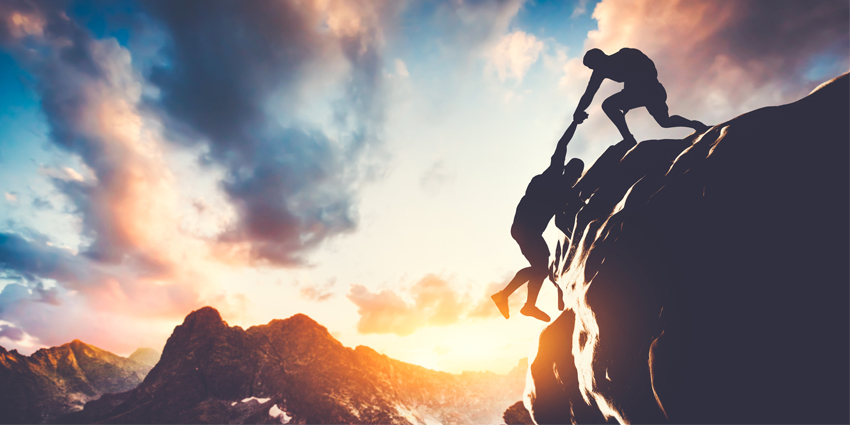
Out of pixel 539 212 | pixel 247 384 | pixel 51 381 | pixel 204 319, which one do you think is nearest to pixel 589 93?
pixel 539 212

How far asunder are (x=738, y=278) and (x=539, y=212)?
15.5ft

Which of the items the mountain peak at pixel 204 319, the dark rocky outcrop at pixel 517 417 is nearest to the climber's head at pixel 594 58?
the dark rocky outcrop at pixel 517 417

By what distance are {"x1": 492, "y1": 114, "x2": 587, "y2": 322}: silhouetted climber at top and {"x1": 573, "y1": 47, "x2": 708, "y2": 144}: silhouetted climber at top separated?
Result: 5.12 ft

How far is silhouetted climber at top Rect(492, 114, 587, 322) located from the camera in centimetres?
819

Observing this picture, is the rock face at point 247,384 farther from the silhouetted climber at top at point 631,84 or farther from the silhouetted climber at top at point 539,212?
the silhouetted climber at top at point 631,84

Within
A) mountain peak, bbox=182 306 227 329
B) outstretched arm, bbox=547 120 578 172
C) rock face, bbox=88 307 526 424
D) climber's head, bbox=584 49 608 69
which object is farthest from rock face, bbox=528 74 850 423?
mountain peak, bbox=182 306 227 329

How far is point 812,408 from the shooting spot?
3.16 m

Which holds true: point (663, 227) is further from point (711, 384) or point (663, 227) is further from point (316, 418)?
point (316, 418)

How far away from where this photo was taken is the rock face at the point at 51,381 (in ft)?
390

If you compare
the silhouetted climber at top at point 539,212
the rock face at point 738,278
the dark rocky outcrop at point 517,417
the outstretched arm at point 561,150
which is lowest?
the dark rocky outcrop at point 517,417

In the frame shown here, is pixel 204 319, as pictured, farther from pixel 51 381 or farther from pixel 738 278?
pixel 738 278

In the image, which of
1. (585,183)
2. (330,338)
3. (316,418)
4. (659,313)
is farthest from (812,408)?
(330,338)

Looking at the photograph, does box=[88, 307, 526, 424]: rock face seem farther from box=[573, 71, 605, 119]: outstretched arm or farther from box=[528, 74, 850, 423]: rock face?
box=[573, 71, 605, 119]: outstretched arm

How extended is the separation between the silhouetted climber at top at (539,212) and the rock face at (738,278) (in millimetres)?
2492
